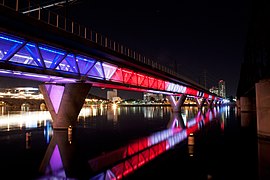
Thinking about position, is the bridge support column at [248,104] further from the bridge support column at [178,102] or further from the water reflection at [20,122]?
the water reflection at [20,122]

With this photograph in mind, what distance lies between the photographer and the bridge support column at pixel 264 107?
1727 cm

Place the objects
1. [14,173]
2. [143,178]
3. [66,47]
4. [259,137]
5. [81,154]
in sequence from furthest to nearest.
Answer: [66,47]
[259,137]
[81,154]
[14,173]
[143,178]

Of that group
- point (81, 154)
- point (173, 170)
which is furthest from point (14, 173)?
point (173, 170)

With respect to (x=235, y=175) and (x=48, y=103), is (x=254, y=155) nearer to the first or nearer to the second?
(x=235, y=175)

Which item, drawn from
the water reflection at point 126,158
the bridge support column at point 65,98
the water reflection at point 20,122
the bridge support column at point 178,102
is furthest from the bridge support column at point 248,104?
the water reflection at point 126,158

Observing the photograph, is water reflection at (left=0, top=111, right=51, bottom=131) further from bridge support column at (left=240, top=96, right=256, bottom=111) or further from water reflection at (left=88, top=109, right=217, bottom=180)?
bridge support column at (left=240, top=96, right=256, bottom=111)

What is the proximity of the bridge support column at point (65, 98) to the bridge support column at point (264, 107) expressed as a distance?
16082 mm

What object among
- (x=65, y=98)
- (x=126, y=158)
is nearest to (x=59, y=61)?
(x=65, y=98)

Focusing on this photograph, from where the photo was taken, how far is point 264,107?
17.5m

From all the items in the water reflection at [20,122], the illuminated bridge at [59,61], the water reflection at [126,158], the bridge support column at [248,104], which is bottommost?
the water reflection at [20,122]

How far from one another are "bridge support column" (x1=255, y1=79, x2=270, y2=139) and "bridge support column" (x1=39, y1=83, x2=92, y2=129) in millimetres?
16082

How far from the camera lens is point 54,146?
16.7 metres

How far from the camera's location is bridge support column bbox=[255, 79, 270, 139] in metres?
17.3

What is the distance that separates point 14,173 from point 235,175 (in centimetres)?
957
